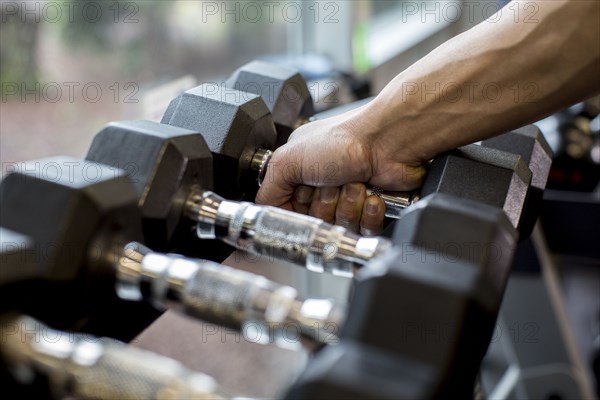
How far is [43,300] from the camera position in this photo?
45 centimetres

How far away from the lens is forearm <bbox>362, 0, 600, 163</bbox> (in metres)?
0.58

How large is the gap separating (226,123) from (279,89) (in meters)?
0.10

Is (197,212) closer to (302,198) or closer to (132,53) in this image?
(302,198)

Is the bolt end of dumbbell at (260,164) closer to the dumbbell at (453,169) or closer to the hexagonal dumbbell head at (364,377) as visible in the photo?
the dumbbell at (453,169)

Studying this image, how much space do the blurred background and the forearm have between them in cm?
35

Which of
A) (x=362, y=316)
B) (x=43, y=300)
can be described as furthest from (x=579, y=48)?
(x=43, y=300)

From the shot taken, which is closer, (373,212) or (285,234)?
(285,234)

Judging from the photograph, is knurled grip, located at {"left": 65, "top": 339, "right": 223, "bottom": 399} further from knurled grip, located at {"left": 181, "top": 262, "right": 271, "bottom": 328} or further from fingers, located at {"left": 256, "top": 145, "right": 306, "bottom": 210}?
fingers, located at {"left": 256, "top": 145, "right": 306, "bottom": 210}

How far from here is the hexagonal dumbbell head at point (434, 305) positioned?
1.27 ft

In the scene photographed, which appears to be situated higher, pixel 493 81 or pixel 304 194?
pixel 493 81

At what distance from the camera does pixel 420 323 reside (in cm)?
39

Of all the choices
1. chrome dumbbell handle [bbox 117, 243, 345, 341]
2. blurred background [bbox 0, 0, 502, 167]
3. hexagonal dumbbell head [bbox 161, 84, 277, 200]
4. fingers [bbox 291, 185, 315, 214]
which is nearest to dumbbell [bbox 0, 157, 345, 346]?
chrome dumbbell handle [bbox 117, 243, 345, 341]

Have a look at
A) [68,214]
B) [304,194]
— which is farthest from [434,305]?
[304,194]

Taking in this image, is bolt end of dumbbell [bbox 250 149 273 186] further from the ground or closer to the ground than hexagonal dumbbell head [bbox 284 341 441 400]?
closer to the ground
